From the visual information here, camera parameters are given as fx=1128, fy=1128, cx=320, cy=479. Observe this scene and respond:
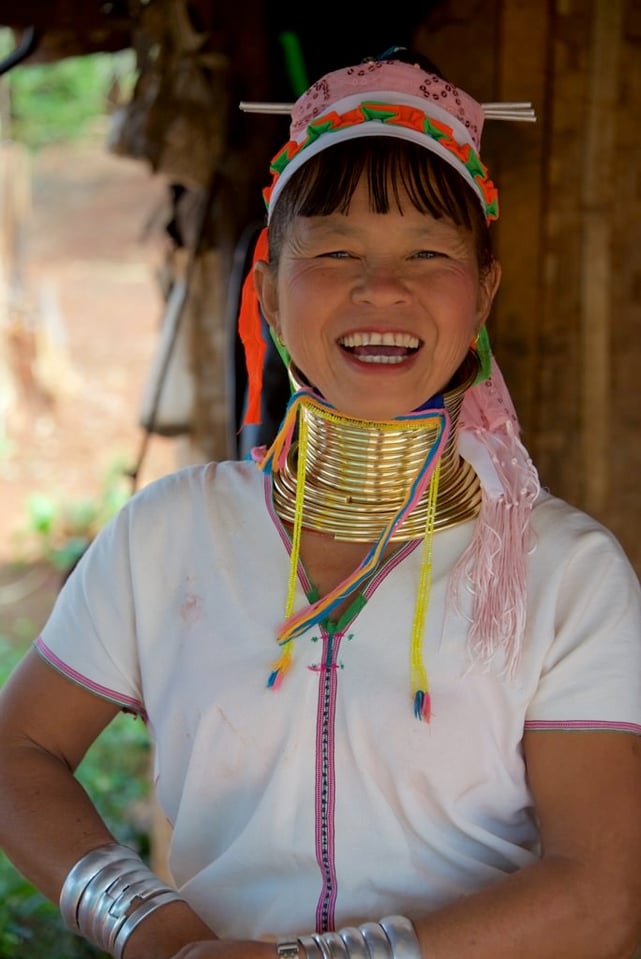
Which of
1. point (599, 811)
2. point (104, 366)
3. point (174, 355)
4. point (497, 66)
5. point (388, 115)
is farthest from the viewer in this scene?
point (104, 366)

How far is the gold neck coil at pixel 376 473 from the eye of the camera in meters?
1.81

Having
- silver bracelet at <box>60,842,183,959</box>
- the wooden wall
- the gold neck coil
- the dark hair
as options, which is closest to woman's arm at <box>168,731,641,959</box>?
silver bracelet at <box>60,842,183,959</box>

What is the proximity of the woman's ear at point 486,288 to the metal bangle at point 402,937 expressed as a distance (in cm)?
93

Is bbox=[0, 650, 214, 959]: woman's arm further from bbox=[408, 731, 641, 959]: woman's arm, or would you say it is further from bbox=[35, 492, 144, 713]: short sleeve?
bbox=[408, 731, 641, 959]: woman's arm

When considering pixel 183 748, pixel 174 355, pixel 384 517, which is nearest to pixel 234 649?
pixel 183 748

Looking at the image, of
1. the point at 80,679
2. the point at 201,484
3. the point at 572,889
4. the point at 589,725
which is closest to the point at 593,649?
the point at 589,725

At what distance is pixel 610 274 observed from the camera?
2.83m

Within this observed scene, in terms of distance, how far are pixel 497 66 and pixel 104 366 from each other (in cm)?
1079

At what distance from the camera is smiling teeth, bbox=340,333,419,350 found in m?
1.69

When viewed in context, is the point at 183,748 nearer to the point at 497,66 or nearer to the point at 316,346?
the point at 316,346

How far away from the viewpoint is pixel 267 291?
1.93m

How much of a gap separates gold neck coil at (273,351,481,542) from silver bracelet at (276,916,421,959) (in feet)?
1.95

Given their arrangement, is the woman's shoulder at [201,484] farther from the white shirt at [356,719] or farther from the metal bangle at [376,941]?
the metal bangle at [376,941]

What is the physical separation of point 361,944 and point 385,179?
1103 millimetres
